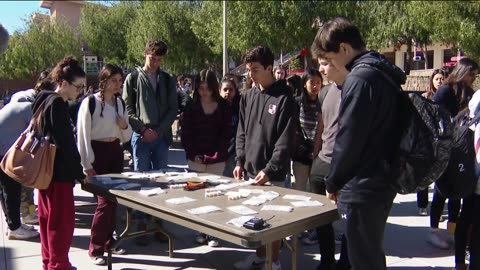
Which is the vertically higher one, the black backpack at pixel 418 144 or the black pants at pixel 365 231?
the black backpack at pixel 418 144

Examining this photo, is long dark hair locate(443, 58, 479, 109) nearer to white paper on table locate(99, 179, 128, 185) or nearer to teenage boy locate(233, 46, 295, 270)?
teenage boy locate(233, 46, 295, 270)

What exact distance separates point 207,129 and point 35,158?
1.74 m

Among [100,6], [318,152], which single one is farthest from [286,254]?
[100,6]

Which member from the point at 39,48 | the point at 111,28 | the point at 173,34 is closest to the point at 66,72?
the point at 173,34

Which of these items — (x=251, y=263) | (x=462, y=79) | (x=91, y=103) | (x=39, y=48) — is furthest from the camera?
(x=39, y=48)

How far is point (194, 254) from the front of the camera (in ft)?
14.4

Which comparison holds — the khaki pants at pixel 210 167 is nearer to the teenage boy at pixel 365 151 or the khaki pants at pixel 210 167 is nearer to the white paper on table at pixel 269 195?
the white paper on table at pixel 269 195

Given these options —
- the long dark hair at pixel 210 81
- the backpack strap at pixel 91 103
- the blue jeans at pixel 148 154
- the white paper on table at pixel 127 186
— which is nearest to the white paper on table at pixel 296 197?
the white paper on table at pixel 127 186

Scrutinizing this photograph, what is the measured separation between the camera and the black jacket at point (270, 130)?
3518mm

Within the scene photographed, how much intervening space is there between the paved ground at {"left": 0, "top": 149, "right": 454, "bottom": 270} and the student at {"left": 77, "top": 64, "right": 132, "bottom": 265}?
0.27m

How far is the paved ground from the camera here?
4.09 meters

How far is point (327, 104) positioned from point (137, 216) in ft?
7.98

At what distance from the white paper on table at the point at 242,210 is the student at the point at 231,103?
1904 mm

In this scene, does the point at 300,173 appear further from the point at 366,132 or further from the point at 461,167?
the point at 366,132
